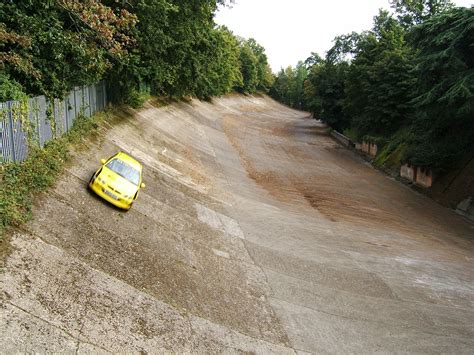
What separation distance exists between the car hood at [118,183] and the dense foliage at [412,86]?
1646 cm

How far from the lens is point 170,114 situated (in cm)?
3653

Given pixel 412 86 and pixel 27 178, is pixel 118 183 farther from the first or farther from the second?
pixel 412 86

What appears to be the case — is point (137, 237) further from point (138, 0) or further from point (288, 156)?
point (288, 156)

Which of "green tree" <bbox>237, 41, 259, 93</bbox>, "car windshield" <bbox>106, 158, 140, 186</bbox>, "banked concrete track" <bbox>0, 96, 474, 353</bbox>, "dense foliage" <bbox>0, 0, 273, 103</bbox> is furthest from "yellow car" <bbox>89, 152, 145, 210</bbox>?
"green tree" <bbox>237, 41, 259, 93</bbox>

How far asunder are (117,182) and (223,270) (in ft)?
13.6

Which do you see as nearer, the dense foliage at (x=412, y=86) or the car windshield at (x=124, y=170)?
the car windshield at (x=124, y=170)

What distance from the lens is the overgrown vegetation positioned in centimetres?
923

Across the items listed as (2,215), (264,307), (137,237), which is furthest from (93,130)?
(264,307)

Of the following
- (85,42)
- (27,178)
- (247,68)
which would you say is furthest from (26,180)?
(247,68)

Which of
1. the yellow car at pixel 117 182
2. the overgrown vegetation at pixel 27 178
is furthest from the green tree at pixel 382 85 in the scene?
the overgrown vegetation at pixel 27 178

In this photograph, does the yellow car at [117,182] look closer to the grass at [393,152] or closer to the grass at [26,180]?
the grass at [26,180]

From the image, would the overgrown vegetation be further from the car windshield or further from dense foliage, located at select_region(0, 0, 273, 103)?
dense foliage, located at select_region(0, 0, 273, 103)

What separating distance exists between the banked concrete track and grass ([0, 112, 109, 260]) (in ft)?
0.96

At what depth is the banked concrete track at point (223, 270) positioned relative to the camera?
329 inches
